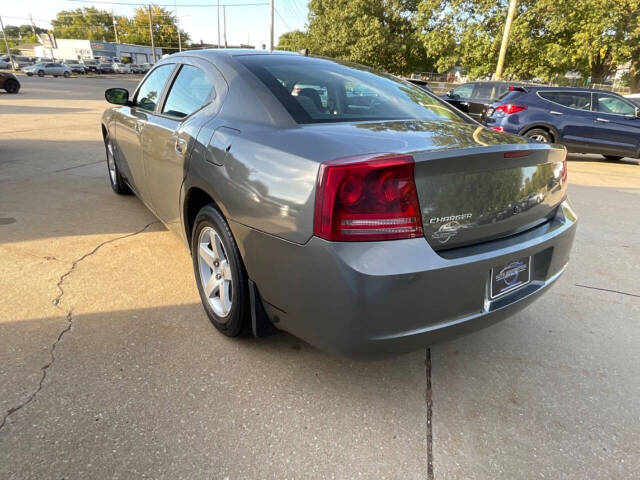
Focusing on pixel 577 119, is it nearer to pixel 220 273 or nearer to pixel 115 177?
pixel 115 177

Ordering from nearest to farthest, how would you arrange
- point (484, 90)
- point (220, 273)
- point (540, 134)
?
point (220, 273)
point (540, 134)
point (484, 90)

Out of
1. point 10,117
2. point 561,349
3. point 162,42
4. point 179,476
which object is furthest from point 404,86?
point 162,42

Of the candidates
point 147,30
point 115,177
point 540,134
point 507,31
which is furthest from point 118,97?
point 147,30

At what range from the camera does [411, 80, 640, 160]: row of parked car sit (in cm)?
872

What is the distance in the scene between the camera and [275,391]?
2.02m

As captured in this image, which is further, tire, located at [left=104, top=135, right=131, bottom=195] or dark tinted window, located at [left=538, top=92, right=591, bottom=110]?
dark tinted window, located at [left=538, top=92, right=591, bottom=110]

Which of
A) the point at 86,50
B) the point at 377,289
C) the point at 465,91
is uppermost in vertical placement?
the point at 86,50

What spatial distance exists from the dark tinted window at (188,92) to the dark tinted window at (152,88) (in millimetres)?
287

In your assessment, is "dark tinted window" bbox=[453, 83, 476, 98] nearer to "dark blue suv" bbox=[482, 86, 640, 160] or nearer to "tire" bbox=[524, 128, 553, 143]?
"dark blue suv" bbox=[482, 86, 640, 160]

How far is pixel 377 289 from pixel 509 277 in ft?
2.44

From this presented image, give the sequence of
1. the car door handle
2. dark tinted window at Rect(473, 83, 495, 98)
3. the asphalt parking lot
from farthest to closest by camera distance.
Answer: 1. dark tinted window at Rect(473, 83, 495, 98)
2. the car door handle
3. the asphalt parking lot

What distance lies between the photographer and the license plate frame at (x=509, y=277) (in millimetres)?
1806

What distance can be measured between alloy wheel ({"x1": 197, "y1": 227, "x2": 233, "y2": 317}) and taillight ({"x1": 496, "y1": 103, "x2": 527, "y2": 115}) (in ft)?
28.0

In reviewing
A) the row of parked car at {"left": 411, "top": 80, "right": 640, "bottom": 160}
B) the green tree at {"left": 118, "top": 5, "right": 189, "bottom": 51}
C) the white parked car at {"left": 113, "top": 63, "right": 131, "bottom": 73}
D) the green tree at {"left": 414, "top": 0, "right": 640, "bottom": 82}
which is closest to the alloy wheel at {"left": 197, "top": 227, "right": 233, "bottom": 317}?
the row of parked car at {"left": 411, "top": 80, "right": 640, "bottom": 160}
